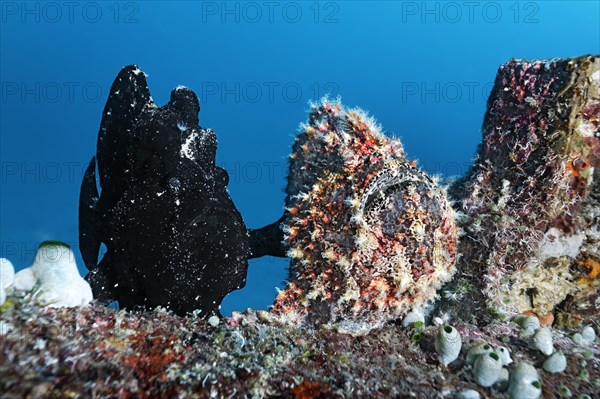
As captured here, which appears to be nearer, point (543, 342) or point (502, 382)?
point (502, 382)

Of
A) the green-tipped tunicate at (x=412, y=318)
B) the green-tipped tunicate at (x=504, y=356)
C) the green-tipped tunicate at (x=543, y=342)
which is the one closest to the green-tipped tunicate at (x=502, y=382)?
the green-tipped tunicate at (x=504, y=356)

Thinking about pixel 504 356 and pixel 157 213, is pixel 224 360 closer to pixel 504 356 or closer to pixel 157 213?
pixel 157 213

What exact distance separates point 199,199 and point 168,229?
38 cm

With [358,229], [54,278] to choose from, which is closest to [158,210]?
[54,278]

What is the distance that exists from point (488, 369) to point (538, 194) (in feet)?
7.61

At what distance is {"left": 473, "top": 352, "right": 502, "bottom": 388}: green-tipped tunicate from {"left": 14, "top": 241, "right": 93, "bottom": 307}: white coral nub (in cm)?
277

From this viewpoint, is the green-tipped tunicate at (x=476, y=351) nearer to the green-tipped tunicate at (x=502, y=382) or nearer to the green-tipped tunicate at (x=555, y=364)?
the green-tipped tunicate at (x=502, y=382)

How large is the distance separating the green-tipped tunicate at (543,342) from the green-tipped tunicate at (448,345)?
792 mm

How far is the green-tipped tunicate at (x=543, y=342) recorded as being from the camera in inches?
132

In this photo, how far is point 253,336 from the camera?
3.09 m

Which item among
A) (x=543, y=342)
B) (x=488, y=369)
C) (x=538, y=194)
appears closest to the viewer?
(x=488, y=369)

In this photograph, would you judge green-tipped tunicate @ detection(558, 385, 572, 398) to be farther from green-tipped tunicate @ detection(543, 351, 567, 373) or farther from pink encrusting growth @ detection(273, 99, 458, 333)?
pink encrusting growth @ detection(273, 99, 458, 333)

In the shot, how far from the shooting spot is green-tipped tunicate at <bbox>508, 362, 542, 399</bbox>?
2705mm

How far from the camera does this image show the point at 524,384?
2.71 metres
